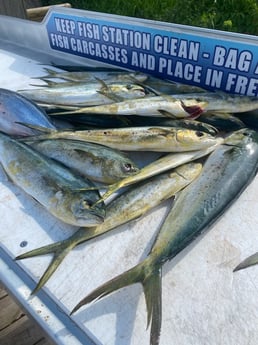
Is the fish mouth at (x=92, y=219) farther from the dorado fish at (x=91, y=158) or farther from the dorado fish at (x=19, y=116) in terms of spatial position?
the dorado fish at (x=19, y=116)

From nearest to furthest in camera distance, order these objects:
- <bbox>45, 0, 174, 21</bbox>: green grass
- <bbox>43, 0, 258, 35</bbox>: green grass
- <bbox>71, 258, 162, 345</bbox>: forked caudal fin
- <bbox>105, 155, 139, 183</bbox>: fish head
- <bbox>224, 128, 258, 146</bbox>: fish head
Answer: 1. <bbox>71, 258, 162, 345</bbox>: forked caudal fin
2. <bbox>105, 155, 139, 183</bbox>: fish head
3. <bbox>224, 128, 258, 146</bbox>: fish head
4. <bbox>43, 0, 258, 35</bbox>: green grass
5. <bbox>45, 0, 174, 21</bbox>: green grass

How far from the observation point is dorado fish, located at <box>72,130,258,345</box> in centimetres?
115

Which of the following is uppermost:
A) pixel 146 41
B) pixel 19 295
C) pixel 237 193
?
pixel 146 41

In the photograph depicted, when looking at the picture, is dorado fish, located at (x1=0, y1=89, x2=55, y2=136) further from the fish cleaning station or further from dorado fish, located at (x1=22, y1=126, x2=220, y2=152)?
dorado fish, located at (x1=22, y1=126, x2=220, y2=152)

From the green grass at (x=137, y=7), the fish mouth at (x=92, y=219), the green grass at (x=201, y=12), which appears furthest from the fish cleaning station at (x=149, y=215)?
the green grass at (x=137, y=7)

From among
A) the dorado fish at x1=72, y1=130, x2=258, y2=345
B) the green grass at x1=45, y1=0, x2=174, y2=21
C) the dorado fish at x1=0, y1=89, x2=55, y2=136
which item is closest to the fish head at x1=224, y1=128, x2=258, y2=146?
the dorado fish at x1=72, y1=130, x2=258, y2=345

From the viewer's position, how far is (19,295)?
1.25 metres

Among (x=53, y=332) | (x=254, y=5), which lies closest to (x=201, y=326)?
(x=53, y=332)

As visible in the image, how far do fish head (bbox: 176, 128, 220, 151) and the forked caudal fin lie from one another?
567 mm

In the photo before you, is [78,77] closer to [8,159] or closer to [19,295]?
[8,159]

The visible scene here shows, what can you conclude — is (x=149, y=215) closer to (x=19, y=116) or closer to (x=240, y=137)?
(x=240, y=137)

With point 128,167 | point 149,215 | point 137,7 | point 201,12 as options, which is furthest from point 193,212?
point 137,7

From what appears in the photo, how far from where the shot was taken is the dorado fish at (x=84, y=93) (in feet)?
6.30

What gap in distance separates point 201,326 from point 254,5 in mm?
3541
